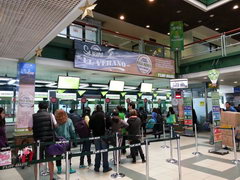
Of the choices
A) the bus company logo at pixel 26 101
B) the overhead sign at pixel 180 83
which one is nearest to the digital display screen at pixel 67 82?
the bus company logo at pixel 26 101

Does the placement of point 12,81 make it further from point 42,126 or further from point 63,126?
point 42,126

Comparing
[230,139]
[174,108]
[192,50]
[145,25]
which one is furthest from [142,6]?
[230,139]

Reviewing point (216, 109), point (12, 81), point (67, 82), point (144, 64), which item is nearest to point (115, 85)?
point (144, 64)

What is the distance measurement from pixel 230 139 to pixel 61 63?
6472 millimetres

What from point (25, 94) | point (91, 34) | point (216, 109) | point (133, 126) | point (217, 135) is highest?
point (91, 34)

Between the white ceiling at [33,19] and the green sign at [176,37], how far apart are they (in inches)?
279

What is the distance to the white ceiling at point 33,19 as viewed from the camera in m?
2.61

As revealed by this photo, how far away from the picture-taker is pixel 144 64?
8367 millimetres

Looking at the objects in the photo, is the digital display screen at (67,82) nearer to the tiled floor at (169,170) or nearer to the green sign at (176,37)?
the tiled floor at (169,170)

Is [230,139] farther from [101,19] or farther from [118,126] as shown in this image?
[101,19]

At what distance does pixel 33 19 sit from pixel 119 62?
4.77m

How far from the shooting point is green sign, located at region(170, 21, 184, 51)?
9268mm

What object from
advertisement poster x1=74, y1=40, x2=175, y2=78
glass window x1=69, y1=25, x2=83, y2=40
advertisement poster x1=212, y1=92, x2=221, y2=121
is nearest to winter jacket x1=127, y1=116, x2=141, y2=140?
advertisement poster x1=74, y1=40, x2=175, y2=78

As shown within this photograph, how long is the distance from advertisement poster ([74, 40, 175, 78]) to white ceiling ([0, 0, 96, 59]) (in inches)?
99.8
